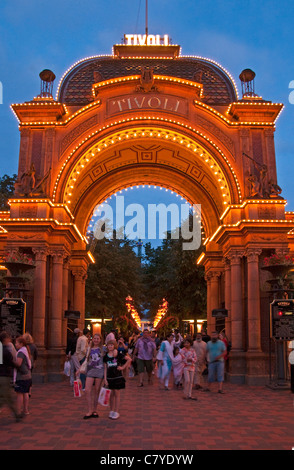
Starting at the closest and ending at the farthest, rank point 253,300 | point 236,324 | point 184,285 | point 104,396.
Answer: point 104,396 < point 253,300 < point 236,324 < point 184,285

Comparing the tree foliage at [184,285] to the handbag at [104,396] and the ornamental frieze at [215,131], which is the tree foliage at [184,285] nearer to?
the ornamental frieze at [215,131]

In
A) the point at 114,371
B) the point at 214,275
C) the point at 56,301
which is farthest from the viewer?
the point at 214,275

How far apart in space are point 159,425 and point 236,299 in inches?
392

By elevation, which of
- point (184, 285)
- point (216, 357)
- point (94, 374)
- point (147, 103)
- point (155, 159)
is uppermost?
point (147, 103)

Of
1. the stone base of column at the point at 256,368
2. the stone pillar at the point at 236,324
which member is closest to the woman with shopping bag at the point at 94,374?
the stone base of column at the point at 256,368

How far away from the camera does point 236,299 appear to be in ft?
61.4

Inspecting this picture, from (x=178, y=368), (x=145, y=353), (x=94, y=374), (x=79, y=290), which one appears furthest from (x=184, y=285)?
(x=94, y=374)

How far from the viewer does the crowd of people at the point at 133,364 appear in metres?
9.71

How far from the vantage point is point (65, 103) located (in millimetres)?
21156

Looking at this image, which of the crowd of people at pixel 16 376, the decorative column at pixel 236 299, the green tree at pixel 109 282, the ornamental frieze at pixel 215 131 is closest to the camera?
the crowd of people at pixel 16 376

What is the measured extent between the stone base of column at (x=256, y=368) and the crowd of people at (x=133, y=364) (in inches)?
87.6

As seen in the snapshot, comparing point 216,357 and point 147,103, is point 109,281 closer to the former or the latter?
point 147,103

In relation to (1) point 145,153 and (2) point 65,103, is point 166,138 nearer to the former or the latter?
(1) point 145,153

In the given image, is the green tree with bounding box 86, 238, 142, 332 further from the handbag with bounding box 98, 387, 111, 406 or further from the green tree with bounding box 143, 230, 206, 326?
the handbag with bounding box 98, 387, 111, 406
